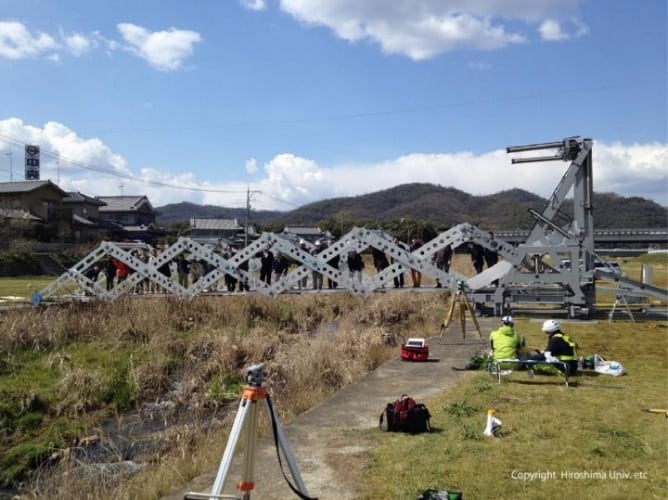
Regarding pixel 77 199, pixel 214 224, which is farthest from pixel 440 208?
pixel 77 199

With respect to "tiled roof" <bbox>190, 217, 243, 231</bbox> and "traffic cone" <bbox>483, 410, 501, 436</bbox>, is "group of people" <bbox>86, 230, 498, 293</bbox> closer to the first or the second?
"traffic cone" <bbox>483, 410, 501, 436</bbox>

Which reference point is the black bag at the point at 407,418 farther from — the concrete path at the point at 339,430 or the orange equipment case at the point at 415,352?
the orange equipment case at the point at 415,352

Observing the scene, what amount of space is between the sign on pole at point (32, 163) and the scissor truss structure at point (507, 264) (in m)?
33.8

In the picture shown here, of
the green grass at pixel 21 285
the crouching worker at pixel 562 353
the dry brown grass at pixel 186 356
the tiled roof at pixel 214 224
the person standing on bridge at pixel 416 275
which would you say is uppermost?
the tiled roof at pixel 214 224

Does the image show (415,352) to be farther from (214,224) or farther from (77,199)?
(214,224)

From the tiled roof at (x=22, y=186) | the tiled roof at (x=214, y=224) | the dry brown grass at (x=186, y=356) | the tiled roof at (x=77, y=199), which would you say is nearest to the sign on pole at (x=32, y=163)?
the tiled roof at (x=22, y=186)

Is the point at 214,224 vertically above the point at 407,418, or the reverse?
the point at 214,224

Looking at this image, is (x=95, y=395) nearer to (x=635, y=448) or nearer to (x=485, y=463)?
(x=485, y=463)

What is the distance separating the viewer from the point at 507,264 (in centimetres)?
1702

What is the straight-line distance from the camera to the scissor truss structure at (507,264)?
15695 millimetres

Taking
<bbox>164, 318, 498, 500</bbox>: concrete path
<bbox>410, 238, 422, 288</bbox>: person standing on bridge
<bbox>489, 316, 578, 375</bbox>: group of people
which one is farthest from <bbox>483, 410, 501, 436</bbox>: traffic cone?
<bbox>410, 238, 422, 288</bbox>: person standing on bridge

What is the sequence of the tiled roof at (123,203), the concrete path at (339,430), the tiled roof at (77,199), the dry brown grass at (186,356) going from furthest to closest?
the tiled roof at (123,203) < the tiled roof at (77,199) < the dry brown grass at (186,356) < the concrete path at (339,430)

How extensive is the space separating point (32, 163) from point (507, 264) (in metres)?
46.2

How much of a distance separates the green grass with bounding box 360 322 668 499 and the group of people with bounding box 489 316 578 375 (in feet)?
1.08
